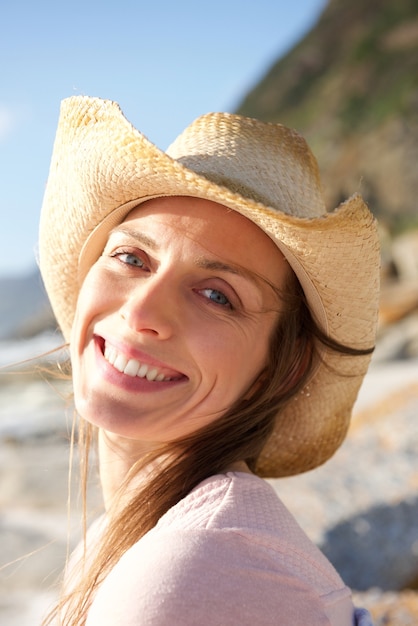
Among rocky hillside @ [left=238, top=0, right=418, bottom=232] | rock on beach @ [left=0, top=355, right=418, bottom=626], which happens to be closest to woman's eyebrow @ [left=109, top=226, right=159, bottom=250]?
rock on beach @ [left=0, top=355, right=418, bottom=626]

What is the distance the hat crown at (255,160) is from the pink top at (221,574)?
0.71 m

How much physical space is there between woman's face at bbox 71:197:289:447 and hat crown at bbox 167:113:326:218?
0.28 feet

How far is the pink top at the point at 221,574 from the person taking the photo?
1306 millimetres

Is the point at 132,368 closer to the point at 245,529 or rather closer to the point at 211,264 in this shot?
the point at 211,264

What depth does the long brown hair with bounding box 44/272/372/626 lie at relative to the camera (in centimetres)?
171

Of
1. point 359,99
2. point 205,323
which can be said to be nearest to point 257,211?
point 205,323

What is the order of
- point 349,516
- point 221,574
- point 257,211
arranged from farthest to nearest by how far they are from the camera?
point 349,516 < point 257,211 < point 221,574

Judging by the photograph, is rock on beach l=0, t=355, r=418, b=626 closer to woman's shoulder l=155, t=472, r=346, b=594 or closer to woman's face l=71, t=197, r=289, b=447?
woman's face l=71, t=197, r=289, b=447

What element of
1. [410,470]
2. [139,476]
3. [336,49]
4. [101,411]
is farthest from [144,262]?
[336,49]

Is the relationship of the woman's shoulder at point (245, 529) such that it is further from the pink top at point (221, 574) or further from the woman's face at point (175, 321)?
the woman's face at point (175, 321)

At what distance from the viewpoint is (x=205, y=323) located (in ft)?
5.86

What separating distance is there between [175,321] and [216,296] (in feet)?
0.44

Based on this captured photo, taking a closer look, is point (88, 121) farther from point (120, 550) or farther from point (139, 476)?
point (120, 550)

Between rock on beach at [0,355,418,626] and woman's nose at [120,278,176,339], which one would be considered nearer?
woman's nose at [120,278,176,339]
